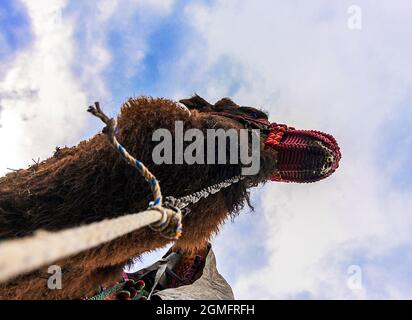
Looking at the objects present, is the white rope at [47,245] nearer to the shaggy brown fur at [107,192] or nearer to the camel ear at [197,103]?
the shaggy brown fur at [107,192]

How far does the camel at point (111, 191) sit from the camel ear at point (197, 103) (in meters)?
0.38

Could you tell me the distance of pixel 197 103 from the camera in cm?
307

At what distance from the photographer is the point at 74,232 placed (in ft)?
3.70

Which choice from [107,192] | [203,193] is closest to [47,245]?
[107,192]

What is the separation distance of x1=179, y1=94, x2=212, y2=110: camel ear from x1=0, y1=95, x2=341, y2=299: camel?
380 millimetres

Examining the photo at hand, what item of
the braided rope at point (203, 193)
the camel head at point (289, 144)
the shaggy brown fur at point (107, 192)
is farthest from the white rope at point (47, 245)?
the camel head at point (289, 144)

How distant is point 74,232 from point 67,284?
1.68 m

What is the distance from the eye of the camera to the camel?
2.28m

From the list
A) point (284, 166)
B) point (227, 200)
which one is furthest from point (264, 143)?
point (227, 200)

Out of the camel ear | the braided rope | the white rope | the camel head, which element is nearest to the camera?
the white rope

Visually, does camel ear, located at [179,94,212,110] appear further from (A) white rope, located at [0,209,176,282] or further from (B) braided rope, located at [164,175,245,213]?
(A) white rope, located at [0,209,176,282]

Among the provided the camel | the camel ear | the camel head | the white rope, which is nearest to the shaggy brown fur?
the camel

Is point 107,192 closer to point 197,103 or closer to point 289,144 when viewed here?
point 197,103

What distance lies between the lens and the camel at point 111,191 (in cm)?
228
